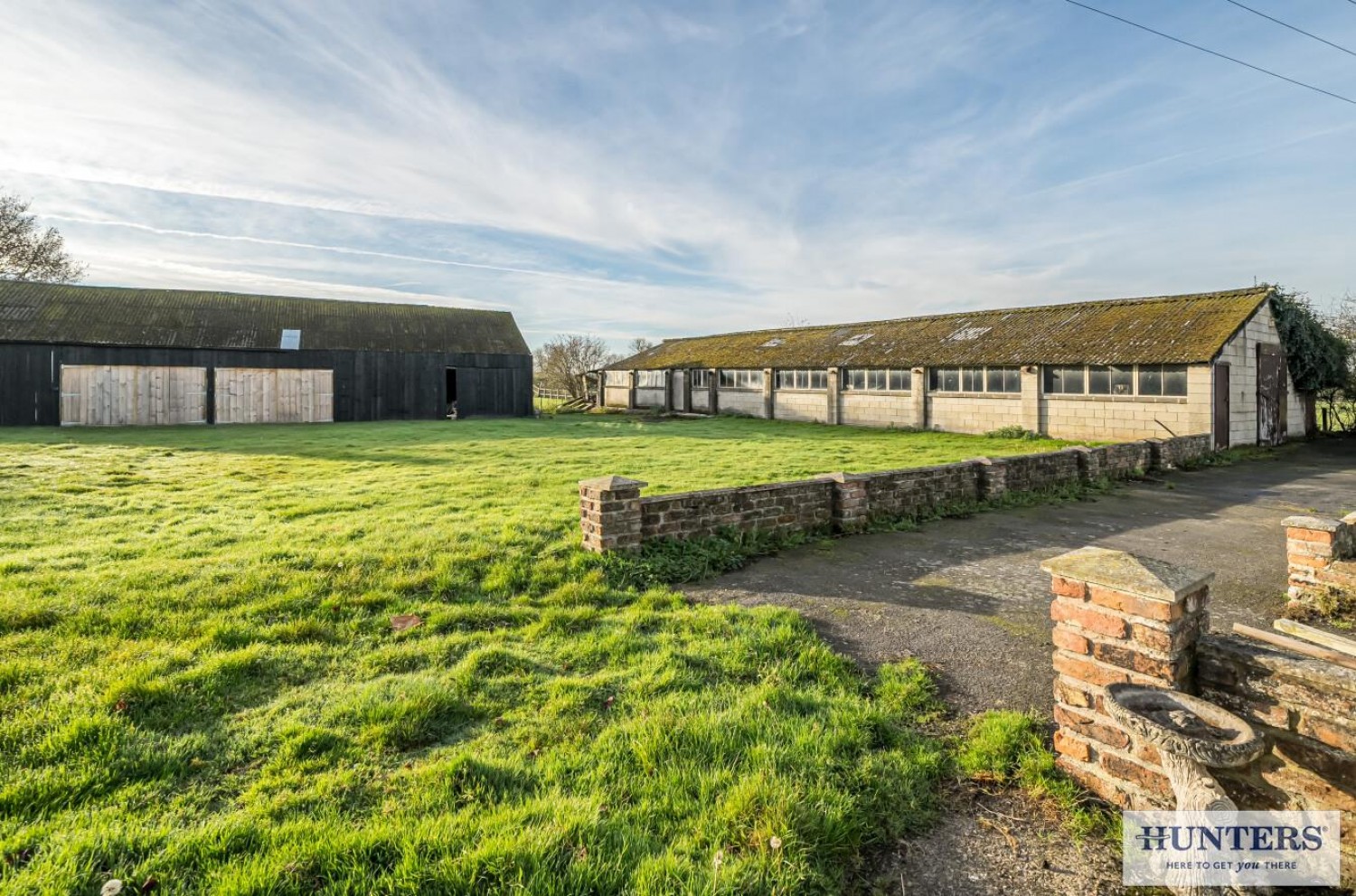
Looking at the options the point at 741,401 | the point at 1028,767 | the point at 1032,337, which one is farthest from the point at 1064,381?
the point at 1028,767

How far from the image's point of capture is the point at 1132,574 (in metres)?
3.00

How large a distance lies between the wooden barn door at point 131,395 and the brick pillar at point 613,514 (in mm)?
26305

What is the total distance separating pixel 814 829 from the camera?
104 inches

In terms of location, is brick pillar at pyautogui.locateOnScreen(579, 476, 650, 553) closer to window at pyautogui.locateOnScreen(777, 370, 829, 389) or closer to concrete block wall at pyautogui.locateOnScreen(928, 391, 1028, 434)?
concrete block wall at pyautogui.locateOnScreen(928, 391, 1028, 434)

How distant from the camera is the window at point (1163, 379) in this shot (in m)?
17.2

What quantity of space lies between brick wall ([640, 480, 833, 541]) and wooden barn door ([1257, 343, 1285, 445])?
18.8m

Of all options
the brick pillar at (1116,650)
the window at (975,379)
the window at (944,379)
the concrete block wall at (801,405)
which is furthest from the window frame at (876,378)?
the brick pillar at (1116,650)

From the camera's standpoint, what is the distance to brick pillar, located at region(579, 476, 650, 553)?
6332 millimetres

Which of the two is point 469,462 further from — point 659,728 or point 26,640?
point 659,728

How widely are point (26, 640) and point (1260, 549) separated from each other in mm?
11461

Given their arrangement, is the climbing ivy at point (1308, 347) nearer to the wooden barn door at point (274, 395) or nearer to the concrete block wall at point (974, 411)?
the concrete block wall at point (974, 411)

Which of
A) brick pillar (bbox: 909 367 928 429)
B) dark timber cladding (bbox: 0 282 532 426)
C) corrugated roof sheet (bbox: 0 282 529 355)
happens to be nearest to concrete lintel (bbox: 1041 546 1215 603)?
brick pillar (bbox: 909 367 928 429)

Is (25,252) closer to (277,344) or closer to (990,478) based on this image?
(277,344)

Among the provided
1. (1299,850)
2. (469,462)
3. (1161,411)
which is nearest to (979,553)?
(1299,850)
